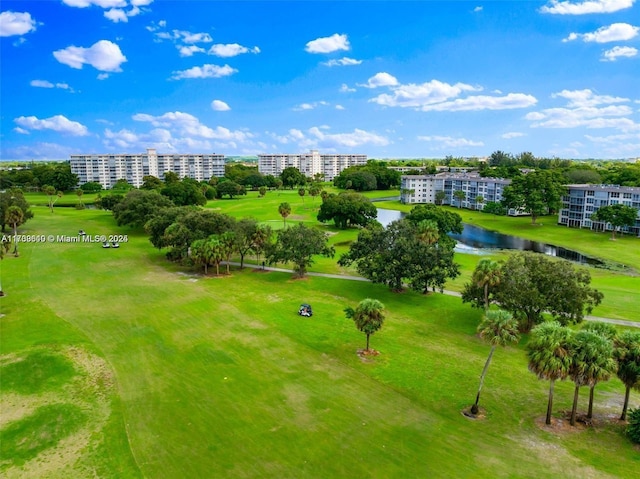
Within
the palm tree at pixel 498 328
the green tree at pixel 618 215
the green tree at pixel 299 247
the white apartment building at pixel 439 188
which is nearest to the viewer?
the palm tree at pixel 498 328

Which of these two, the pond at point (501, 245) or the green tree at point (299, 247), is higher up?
the green tree at point (299, 247)

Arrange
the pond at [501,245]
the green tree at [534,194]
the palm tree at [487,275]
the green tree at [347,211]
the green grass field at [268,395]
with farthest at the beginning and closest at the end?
1. the green tree at [534,194]
2. the green tree at [347,211]
3. the pond at [501,245]
4. the palm tree at [487,275]
5. the green grass field at [268,395]

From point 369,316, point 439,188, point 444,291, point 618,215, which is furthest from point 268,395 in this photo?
point 439,188

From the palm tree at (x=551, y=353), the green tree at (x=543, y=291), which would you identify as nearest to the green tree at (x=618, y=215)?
the green tree at (x=543, y=291)

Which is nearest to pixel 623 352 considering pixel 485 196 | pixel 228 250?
pixel 228 250

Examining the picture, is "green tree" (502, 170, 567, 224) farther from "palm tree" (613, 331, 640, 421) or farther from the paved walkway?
"palm tree" (613, 331, 640, 421)

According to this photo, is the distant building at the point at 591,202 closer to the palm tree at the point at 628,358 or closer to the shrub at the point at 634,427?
the palm tree at the point at 628,358
